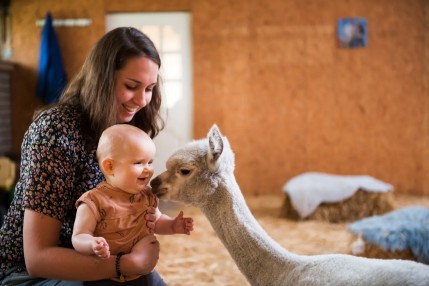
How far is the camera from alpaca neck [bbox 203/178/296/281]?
1.58 m

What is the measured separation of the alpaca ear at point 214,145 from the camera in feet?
5.32

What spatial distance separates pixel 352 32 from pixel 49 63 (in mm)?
3957

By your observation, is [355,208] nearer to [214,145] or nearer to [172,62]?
[172,62]

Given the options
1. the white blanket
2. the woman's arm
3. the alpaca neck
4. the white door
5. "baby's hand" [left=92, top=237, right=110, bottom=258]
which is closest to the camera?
"baby's hand" [left=92, top=237, right=110, bottom=258]

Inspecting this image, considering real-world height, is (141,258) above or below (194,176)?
below

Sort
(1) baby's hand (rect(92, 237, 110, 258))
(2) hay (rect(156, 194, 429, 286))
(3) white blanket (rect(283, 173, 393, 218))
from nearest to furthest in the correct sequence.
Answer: (1) baby's hand (rect(92, 237, 110, 258)) < (2) hay (rect(156, 194, 429, 286)) < (3) white blanket (rect(283, 173, 393, 218))

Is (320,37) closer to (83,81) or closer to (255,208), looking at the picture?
(255,208)

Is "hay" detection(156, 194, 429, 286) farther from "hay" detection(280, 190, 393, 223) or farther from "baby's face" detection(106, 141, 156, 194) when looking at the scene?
"baby's face" detection(106, 141, 156, 194)

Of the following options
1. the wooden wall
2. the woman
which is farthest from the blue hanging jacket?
the woman

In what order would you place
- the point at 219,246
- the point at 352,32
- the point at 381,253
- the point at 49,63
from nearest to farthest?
1. the point at 381,253
2. the point at 219,246
3. the point at 49,63
4. the point at 352,32

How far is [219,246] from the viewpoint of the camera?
4145 mm

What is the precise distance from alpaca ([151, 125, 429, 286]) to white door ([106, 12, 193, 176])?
14.7 feet

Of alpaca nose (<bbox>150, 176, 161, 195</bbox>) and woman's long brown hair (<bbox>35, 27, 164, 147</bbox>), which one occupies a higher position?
woman's long brown hair (<bbox>35, 27, 164, 147</bbox>)

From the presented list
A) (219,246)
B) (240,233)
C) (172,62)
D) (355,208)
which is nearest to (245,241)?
(240,233)
